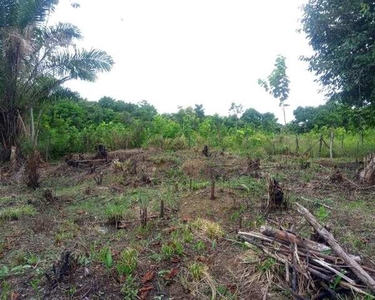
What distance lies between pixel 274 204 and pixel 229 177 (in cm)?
211

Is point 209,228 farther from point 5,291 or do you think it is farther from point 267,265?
point 5,291

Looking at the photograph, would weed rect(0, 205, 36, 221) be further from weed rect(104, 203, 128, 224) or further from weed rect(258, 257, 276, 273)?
weed rect(258, 257, 276, 273)

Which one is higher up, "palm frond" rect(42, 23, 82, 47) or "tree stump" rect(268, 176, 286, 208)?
"palm frond" rect(42, 23, 82, 47)

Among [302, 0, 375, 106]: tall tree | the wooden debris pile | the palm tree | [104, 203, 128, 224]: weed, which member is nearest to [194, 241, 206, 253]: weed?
the wooden debris pile

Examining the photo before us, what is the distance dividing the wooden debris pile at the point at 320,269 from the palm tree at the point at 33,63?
28.2ft

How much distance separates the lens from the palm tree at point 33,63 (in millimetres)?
10023

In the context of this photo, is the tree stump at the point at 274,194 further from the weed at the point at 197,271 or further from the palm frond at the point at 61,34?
the palm frond at the point at 61,34

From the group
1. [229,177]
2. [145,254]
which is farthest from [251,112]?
[145,254]

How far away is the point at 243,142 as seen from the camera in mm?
11617

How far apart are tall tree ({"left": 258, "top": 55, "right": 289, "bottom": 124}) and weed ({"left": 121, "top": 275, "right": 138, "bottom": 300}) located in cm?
1367

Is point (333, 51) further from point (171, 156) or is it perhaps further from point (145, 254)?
point (145, 254)

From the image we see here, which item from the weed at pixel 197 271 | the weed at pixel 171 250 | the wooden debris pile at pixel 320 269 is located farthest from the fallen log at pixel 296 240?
the weed at pixel 171 250

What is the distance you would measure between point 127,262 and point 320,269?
1.63 m

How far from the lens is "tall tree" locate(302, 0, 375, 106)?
8133mm
